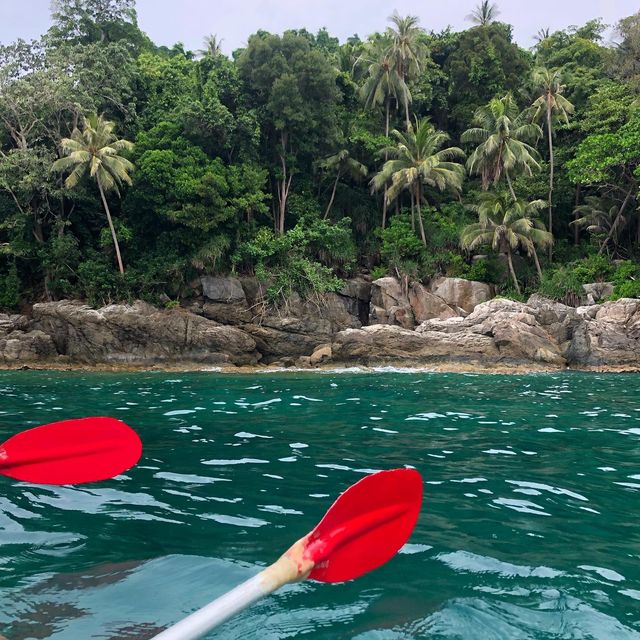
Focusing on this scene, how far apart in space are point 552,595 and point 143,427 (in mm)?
6193

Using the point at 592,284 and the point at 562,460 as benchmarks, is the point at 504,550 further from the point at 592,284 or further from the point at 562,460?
the point at 592,284

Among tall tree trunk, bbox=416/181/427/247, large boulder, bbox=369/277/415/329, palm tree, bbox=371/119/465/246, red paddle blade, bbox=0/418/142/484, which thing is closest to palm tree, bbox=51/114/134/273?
large boulder, bbox=369/277/415/329

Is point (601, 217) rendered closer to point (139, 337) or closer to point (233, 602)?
point (139, 337)

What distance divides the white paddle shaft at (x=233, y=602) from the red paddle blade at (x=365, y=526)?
0.19 metres

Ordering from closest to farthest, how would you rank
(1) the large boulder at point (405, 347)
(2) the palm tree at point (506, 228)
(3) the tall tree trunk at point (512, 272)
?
(1) the large boulder at point (405, 347) → (2) the palm tree at point (506, 228) → (3) the tall tree trunk at point (512, 272)

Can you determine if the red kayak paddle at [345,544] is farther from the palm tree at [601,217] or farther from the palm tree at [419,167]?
the palm tree at [601,217]

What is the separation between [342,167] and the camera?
27.1 m

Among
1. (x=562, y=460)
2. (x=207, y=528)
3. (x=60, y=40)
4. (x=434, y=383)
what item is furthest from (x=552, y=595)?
(x=60, y=40)

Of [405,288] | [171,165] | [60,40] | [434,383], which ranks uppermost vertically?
[60,40]

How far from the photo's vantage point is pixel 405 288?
78.7 feet

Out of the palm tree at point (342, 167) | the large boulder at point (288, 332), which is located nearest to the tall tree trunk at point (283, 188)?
the palm tree at point (342, 167)

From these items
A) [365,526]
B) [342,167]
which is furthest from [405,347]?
[365,526]

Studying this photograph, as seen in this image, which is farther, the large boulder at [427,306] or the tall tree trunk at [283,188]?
the tall tree trunk at [283,188]

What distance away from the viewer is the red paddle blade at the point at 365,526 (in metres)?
2.08
